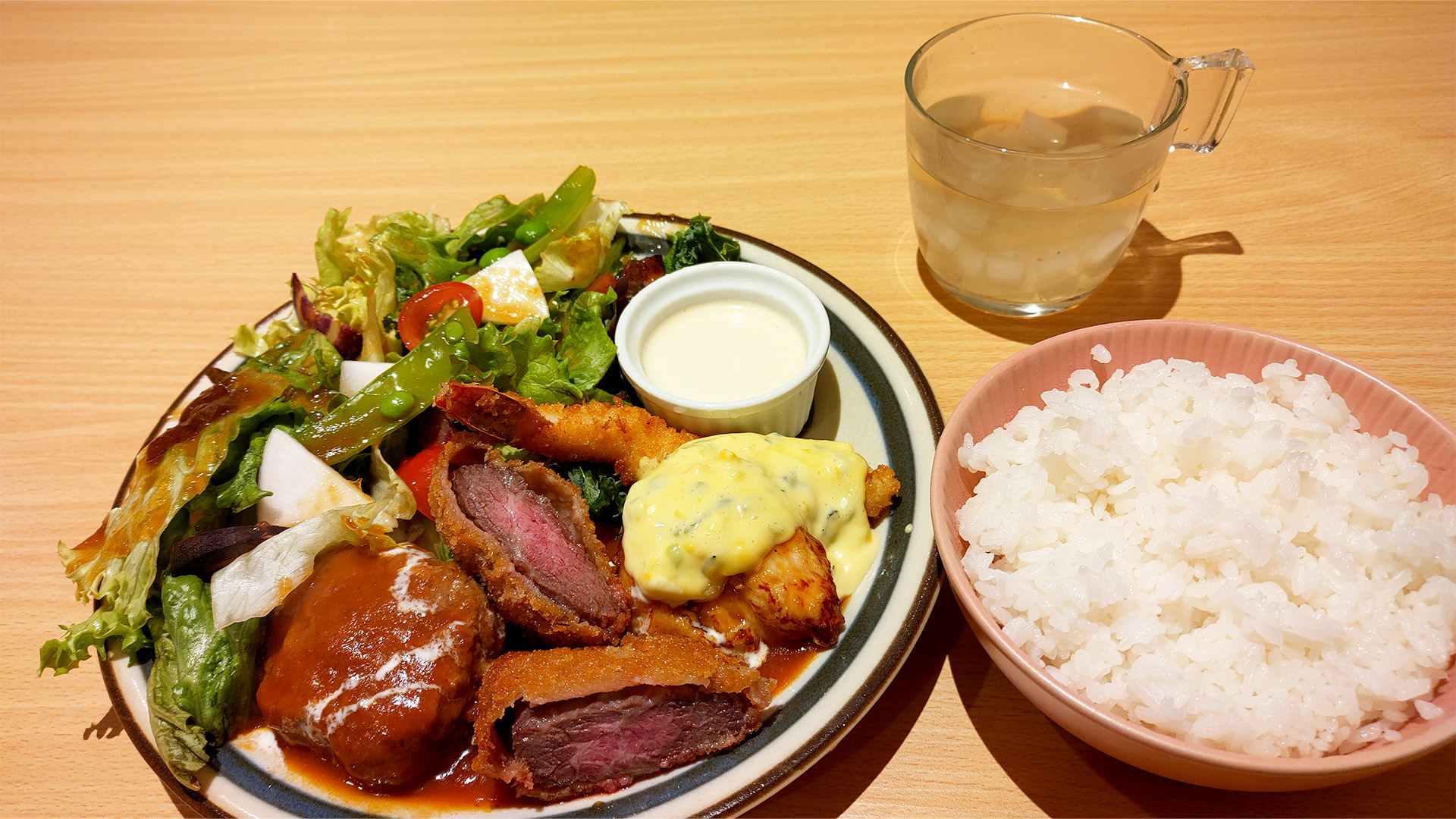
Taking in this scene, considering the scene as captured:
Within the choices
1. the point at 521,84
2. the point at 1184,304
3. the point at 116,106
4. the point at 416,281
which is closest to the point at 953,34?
the point at 1184,304

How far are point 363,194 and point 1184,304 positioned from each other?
3.48m

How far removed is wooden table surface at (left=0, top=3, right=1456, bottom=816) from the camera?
6.47 ft

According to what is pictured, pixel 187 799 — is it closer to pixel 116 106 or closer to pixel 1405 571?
pixel 1405 571

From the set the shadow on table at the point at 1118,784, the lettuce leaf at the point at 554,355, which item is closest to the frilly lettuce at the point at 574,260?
the lettuce leaf at the point at 554,355

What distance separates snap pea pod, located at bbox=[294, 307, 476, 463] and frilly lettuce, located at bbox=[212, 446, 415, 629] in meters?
0.26

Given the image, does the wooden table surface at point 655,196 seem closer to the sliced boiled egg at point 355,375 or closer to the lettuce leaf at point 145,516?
the lettuce leaf at point 145,516

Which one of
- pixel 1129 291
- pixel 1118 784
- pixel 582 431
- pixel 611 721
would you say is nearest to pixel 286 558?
pixel 582 431

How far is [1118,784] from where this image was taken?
5.88 feet

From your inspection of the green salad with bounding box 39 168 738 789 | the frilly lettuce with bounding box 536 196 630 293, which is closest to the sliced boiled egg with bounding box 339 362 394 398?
the green salad with bounding box 39 168 738 789

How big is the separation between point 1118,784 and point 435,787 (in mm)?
1553

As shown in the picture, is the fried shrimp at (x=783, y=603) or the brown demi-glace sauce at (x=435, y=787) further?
the fried shrimp at (x=783, y=603)

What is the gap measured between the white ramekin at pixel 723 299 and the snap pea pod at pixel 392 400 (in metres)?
0.53

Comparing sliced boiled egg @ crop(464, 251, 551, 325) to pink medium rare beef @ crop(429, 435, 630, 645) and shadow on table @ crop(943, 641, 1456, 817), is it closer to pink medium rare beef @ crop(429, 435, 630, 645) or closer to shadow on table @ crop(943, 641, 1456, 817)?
pink medium rare beef @ crop(429, 435, 630, 645)

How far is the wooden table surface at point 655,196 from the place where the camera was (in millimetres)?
1971
